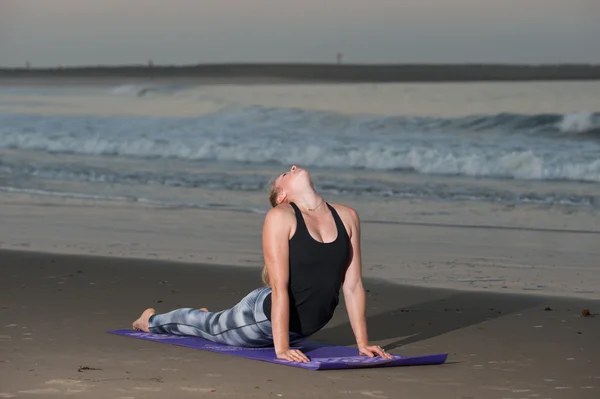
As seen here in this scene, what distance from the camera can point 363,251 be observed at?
11047 millimetres

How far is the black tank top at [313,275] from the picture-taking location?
6.19 m

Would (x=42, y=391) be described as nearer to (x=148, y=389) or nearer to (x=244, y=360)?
(x=148, y=389)

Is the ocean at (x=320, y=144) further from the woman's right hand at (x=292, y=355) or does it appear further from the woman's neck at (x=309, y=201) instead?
the woman's right hand at (x=292, y=355)

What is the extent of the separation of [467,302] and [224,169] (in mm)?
15489

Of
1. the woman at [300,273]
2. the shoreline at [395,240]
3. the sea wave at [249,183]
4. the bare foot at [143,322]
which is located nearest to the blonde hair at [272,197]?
the woman at [300,273]

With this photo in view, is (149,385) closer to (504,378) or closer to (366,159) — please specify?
(504,378)

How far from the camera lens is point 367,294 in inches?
339

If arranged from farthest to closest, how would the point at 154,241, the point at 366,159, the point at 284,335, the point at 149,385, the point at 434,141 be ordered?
1. the point at 434,141
2. the point at 366,159
3. the point at 154,241
4. the point at 284,335
5. the point at 149,385

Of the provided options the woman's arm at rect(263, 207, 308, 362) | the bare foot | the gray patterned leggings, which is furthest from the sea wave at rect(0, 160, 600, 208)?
the woman's arm at rect(263, 207, 308, 362)

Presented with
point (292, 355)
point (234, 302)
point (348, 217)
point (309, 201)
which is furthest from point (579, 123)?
point (292, 355)

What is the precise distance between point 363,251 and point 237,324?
4679 mm

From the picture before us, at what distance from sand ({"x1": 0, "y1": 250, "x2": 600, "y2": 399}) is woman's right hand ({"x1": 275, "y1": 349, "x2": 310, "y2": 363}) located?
0.08m

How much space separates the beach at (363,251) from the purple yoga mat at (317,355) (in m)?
0.06

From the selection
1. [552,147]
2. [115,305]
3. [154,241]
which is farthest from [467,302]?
[552,147]
